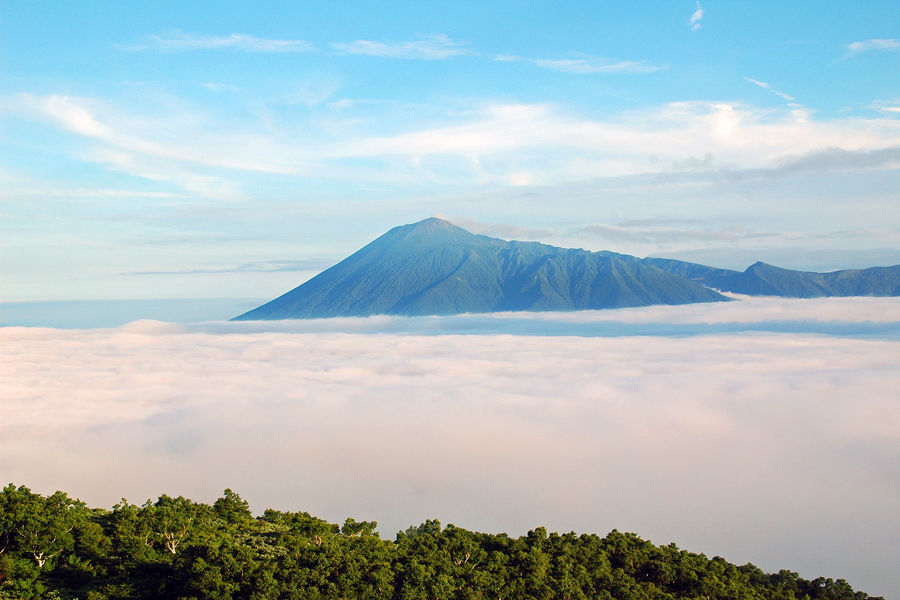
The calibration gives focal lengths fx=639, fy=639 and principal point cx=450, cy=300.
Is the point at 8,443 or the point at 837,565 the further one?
the point at 8,443

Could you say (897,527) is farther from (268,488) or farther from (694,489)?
(268,488)

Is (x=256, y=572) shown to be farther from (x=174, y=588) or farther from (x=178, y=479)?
(x=178, y=479)

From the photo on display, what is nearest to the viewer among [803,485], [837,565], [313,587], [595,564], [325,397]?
[313,587]

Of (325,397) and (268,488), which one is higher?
(325,397)

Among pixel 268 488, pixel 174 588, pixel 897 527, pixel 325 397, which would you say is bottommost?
pixel 897 527

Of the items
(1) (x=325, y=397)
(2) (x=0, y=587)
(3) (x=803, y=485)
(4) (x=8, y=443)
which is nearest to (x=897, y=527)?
(3) (x=803, y=485)

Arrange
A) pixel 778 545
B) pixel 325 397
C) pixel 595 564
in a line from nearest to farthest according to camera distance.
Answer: pixel 595 564
pixel 778 545
pixel 325 397
